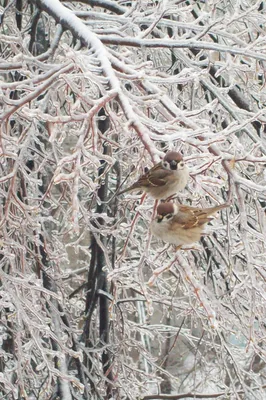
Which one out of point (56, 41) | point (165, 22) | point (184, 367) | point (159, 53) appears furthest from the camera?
point (184, 367)

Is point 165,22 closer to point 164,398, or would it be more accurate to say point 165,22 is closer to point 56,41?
point 56,41

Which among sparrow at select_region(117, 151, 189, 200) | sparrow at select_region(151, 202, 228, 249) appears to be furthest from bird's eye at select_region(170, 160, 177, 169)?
sparrow at select_region(151, 202, 228, 249)

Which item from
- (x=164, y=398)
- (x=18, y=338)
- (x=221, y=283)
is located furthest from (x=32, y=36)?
(x=164, y=398)

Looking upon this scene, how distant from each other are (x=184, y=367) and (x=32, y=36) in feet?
27.6

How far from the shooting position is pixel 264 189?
2.36 meters

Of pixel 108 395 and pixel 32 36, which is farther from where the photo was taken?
pixel 108 395

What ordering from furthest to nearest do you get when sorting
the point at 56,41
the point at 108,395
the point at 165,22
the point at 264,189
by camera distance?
the point at 108,395, the point at 165,22, the point at 56,41, the point at 264,189

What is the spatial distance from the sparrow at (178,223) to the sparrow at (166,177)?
0.09 meters

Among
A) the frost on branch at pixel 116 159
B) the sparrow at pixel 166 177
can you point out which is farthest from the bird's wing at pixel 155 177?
the frost on branch at pixel 116 159

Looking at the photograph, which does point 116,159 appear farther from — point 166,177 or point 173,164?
point 173,164

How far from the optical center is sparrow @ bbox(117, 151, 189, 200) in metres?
2.35

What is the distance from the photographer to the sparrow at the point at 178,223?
2443 millimetres

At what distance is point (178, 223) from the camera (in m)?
2.46

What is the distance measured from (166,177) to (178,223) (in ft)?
0.65
